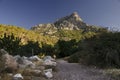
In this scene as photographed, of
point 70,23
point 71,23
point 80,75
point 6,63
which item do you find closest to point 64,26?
point 70,23

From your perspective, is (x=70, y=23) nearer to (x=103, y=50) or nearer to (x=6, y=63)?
(x=103, y=50)

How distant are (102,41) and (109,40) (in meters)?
0.43

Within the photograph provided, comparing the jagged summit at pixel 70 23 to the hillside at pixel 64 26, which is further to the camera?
the jagged summit at pixel 70 23

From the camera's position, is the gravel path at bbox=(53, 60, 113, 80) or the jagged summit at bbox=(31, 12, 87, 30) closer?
the gravel path at bbox=(53, 60, 113, 80)

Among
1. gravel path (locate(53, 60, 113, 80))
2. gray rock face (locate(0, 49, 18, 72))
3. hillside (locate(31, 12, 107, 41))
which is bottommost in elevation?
gravel path (locate(53, 60, 113, 80))

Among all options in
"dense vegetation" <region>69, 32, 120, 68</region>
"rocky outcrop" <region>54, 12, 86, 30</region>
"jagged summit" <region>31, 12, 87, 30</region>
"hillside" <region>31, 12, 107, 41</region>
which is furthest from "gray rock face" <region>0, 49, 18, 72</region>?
"jagged summit" <region>31, 12, 87, 30</region>

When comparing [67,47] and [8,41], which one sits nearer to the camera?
[8,41]

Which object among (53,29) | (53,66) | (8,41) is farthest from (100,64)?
(53,29)

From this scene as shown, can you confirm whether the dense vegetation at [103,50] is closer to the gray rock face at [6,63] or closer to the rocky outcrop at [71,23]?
the gray rock face at [6,63]

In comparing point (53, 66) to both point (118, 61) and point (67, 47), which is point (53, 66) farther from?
point (67, 47)

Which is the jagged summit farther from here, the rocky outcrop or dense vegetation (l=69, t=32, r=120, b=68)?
dense vegetation (l=69, t=32, r=120, b=68)

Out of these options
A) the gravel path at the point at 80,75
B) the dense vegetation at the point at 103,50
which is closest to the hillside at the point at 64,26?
the dense vegetation at the point at 103,50

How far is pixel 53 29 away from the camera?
4114 inches

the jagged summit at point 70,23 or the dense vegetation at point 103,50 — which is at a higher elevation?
the jagged summit at point 70,23
